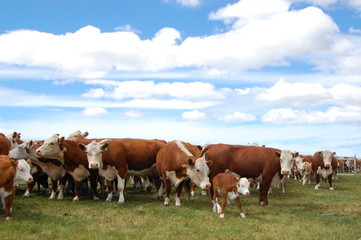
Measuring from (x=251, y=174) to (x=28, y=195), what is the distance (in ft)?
26.8

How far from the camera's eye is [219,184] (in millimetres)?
10914

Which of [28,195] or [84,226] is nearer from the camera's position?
[84,226]

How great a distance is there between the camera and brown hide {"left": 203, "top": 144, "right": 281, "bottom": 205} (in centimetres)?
1337

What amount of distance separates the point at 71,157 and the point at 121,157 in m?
1.75

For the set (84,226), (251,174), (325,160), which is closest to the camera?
(84,226)

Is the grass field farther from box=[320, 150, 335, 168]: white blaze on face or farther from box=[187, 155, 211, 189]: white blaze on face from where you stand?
box=[320, 150, 335, 168]: white blaze on face

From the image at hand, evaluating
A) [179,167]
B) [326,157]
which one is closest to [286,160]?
[179,167]

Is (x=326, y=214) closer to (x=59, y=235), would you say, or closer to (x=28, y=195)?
(x=59, y=235)

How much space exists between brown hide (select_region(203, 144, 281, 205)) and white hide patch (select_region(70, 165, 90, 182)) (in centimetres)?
424

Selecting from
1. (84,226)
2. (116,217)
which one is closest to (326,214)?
(116,217)

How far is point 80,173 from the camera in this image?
44.8ft

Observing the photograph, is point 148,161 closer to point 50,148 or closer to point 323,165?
point 50,148

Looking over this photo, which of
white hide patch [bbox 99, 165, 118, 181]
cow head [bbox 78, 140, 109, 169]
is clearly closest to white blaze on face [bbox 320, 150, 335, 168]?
white hide patch [bbox 99, 165, 118, 181]

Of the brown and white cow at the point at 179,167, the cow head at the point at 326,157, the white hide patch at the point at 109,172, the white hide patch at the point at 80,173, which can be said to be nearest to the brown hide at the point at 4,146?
the white hide patch at the point at 80,173
